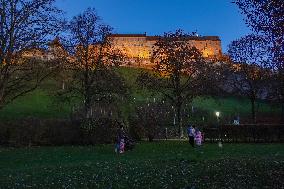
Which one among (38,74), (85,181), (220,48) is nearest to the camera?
(85,181)

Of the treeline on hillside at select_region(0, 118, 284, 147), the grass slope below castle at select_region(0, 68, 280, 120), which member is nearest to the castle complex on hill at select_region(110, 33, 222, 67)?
the grass slope below castle at select_region(0, 68, 280, 120)

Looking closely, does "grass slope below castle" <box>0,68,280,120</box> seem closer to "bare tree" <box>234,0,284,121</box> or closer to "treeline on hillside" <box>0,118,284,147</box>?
"treeline on hillside" <box>0,118,284,147</box>

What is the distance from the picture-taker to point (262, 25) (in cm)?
1862

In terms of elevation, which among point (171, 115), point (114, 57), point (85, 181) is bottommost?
point (85, 181)

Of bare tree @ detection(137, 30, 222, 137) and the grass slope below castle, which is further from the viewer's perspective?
the grass slope below castle

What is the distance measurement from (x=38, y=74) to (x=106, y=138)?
9.76 m

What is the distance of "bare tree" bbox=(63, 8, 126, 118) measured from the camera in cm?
4862

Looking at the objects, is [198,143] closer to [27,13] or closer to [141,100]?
[27,13]

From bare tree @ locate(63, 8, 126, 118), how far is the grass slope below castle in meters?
6.03

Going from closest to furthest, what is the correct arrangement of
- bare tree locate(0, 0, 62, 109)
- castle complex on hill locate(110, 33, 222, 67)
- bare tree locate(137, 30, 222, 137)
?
bare tree locate(0, 0, 62, 109), bare tree locate(137, 30, 222, 137), castle complex on hill locate(110, 33, 222, 67)

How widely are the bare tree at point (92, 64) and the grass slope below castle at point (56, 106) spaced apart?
6033 mm

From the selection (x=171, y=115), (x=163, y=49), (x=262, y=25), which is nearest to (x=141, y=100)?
(x=171, y=115)

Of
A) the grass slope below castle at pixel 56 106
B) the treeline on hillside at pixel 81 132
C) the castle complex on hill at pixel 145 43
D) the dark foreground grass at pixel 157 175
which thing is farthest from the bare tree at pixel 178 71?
the castle complex on hill at pixel 145 43

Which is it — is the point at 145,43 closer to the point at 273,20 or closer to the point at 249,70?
the point at 249,70
